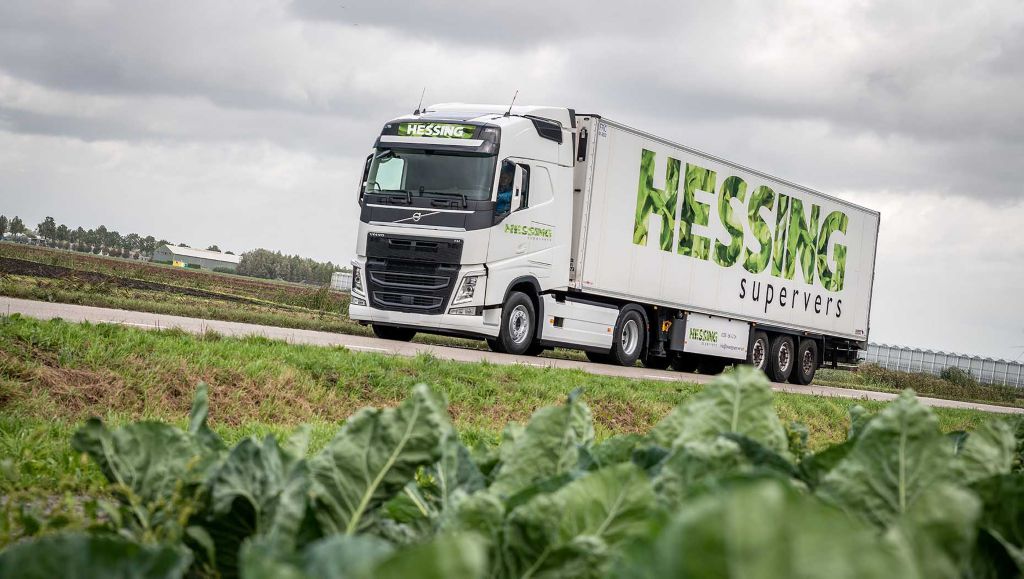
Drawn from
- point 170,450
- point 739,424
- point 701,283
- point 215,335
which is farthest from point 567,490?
point 701,283

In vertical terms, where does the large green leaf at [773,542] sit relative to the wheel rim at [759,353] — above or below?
below

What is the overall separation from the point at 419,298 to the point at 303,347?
19.5ft

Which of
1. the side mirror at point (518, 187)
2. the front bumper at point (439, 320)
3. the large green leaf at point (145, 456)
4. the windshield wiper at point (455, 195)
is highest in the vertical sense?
the side mirror at point (518, 187)

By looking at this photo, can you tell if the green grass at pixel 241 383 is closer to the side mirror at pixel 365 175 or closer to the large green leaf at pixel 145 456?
the large green leaf at pixel 145 456

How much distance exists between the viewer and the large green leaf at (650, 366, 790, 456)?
1.20 meters

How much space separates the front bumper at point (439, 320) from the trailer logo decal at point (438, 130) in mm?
2828

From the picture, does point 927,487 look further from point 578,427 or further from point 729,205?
point 729,205

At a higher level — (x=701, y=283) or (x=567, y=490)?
(x=701, y=283)

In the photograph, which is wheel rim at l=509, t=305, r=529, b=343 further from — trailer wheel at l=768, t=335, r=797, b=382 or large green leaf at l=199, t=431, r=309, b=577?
large green leaf at l=199, t=431, r=309, b=577

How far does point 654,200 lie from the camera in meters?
19.4

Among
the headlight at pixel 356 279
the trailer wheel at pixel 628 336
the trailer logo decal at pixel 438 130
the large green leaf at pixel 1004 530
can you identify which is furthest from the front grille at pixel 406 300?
the large green leaf at pixel 1004 530

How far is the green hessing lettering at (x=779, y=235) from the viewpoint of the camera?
74.9ft

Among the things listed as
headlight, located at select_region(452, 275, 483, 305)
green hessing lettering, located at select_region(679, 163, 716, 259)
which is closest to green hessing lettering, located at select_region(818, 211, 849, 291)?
green hessing lettering, located at select_region(679, 163, 716, 259)

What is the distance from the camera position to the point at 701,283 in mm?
20672
